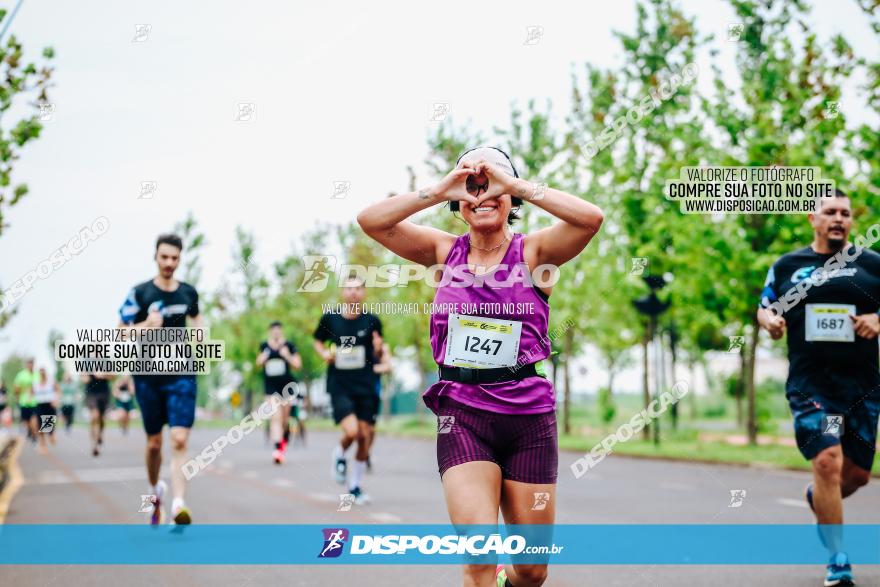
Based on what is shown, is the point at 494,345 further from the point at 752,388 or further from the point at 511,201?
the point at 752,388

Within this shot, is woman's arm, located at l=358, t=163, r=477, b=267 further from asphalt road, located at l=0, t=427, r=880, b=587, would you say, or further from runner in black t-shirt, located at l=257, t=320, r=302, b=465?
runner in black t-shirt, located at l=257, t=320, r=302, b=465

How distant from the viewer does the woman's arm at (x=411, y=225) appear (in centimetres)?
367

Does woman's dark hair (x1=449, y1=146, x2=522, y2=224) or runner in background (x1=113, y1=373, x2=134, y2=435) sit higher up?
woman's dark hair (x1=449, y1=146, x2=522, y2=224)

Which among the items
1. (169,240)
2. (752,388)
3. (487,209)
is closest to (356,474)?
(169,240)

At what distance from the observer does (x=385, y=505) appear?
9.98 m

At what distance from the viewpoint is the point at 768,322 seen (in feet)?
18.6

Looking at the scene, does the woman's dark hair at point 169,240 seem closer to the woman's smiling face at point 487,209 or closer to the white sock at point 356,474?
the white sock at point 356,474

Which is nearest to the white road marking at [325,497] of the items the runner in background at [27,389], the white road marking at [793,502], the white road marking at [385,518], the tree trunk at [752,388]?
the white road marking at [385,518]

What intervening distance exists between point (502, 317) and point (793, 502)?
7.48m

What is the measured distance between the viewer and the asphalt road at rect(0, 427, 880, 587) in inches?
240

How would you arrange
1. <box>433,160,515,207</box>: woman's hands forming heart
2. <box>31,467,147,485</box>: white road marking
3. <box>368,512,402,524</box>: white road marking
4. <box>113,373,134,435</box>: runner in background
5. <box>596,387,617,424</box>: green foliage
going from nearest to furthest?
1. <box>433,160,515,207</box>: woman's hands forming heart
2. <box>368,512,402,524</box>: white road marking
3. <box>31,467,147,485</box>: white road marking
4. <box>113,373,134,435</box>: runner in background
5. <box>596,387,617,424</box>: green foliage

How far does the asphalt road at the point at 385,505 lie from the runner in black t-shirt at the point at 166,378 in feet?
4.52

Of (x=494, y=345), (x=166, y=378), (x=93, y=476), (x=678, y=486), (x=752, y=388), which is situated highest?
(x=494, y=345)

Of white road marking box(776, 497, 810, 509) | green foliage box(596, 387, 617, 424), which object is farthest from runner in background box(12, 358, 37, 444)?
green foliage box(596, 387, 617, 424)
